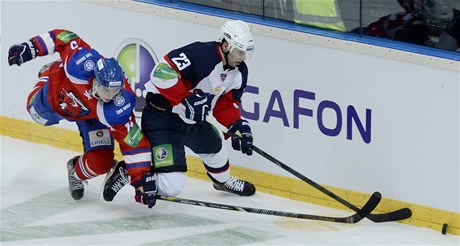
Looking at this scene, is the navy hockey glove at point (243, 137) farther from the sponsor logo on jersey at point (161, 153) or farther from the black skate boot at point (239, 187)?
the black skate boot at point (239, 187)

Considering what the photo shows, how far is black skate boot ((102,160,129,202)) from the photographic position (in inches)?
250

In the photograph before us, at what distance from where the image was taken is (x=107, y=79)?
5.94 meters

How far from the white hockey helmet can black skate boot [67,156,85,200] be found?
1113mm

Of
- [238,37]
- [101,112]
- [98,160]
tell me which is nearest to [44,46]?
[101,112]

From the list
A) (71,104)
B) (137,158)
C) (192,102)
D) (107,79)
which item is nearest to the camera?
(107,79)

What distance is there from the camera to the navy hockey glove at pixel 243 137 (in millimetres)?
6164

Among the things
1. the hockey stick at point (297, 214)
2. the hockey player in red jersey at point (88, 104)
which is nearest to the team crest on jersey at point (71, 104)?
the hockey player in red jersey at point (88, 104)

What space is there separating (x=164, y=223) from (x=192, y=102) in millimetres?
632

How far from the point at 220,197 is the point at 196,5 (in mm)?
1104

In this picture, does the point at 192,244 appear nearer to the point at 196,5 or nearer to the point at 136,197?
the point at 136,197

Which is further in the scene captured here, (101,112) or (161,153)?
(161,153)

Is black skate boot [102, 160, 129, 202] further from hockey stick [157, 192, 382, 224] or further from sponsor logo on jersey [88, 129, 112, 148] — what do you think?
hockey stick [157, 192, 382, 224]

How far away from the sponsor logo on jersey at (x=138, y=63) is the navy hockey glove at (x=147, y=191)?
1.05 meters

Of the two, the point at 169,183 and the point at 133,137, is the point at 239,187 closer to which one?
the point at 169,183
